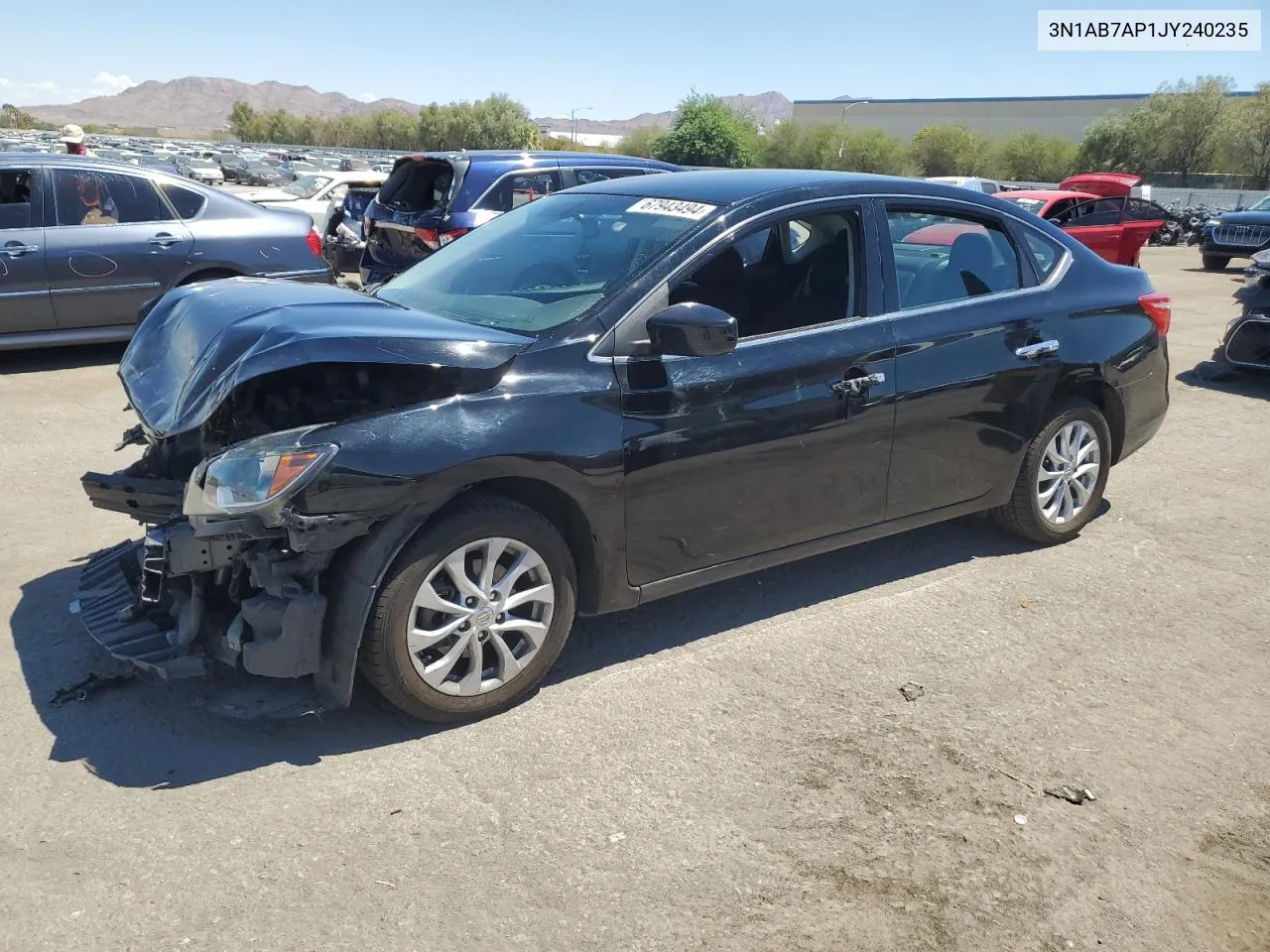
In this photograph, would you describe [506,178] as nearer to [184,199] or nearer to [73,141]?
[184,199]

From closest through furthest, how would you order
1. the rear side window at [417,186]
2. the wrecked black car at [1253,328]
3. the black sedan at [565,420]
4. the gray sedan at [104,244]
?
the black sedan at [565,420] → the gray sedan at [104,244] → the wrecked black car at [1253,328] → the rear side window at [417,186]

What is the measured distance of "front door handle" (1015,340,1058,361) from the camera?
489 centimetres

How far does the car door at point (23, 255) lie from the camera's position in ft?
27.3

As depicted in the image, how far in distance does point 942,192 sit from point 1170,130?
59586 millimetres

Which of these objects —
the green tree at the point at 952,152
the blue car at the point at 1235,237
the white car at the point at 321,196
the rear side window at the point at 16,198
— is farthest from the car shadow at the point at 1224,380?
the green tree at the point at 952,152

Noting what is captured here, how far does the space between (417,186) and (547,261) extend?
22.0ft

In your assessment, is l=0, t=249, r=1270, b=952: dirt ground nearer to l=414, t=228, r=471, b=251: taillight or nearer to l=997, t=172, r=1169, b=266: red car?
l=414, t=228, r=471, b=251: taillight

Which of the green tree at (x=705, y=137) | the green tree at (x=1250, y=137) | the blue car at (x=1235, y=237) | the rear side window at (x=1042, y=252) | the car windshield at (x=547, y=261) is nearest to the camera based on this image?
the car windshield at (x=547, y=261)

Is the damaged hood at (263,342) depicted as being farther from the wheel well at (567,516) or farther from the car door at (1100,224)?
the car door at (1100,224)

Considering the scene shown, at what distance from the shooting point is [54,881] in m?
2.79

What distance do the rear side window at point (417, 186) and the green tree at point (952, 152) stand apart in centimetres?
6065

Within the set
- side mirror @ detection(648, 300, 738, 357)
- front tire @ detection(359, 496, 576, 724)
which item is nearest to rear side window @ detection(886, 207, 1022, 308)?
side mirror @ detection(648, 300, 738, 357)

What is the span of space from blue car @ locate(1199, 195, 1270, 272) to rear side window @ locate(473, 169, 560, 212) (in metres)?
16.2

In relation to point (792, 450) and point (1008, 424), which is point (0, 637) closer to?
point (792, 450)
